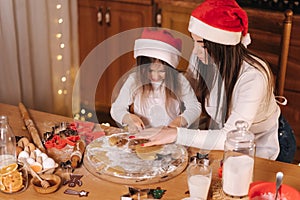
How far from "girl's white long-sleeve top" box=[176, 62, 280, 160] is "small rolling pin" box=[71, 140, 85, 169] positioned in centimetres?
32

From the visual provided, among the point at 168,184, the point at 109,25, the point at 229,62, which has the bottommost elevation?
the point at 168,184

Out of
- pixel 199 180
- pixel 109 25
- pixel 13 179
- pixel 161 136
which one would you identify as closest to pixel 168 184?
pixel 199 180

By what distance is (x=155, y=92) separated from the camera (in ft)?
7.27

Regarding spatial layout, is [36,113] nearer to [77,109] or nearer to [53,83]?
[53,83]

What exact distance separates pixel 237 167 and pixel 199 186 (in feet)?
0.40

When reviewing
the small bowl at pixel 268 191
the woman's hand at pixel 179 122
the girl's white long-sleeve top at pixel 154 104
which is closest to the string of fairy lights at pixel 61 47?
the girl's white long-sleeve top at pixel 154 104

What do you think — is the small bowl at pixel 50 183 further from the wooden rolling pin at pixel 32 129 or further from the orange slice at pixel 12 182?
the wooden rolling pin at pixel 32 129

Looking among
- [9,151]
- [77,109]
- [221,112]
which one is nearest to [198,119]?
[221,112]

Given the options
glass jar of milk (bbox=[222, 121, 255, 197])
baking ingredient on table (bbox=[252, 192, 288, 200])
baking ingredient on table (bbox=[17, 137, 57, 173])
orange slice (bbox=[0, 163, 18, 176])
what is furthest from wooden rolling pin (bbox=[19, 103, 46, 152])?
baking ingredient on table (bbox=[252, 192, 288, 200])

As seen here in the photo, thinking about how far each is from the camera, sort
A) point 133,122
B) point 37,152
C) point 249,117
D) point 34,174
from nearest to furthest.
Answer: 1. point 34,174
2. point 37,152
3. point 249,117
4. point 133,122

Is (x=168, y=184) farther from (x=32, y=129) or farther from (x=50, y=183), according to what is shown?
(x=32, y=129)

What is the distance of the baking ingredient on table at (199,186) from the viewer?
159 cm

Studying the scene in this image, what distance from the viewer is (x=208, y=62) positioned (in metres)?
1.99

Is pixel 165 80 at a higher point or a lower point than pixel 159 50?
lower
